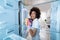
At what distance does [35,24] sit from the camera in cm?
70

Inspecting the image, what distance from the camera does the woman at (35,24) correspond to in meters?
0.70

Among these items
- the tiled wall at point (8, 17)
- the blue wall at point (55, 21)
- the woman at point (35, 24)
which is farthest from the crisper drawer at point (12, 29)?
the blue wall at point (55, 21)

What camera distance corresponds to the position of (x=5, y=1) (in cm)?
70

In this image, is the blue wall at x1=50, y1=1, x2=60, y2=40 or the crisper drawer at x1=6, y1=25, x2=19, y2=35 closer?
the blue wall at x1=50, y1=1, x2=60, y2=40

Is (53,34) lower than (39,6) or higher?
lower

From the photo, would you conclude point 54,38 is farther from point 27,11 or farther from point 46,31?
point 27,11

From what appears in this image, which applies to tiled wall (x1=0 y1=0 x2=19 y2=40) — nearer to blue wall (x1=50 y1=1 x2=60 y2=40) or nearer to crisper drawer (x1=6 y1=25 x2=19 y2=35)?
crisper drawer (x1=6 y1=25 x2=19 y2=35)

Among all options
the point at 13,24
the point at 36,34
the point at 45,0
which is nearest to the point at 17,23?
the point at 13,24

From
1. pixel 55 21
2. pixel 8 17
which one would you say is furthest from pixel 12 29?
pixel 55 21

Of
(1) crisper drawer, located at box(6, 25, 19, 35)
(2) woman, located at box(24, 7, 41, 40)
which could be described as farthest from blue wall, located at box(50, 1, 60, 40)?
(1) crisper drawer, located at box(6, 25, 19, 35)

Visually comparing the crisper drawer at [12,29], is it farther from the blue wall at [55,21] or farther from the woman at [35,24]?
the blue wall at [55,21]

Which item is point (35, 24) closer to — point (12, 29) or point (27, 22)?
point (27, 22)

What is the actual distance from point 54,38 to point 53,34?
27mm

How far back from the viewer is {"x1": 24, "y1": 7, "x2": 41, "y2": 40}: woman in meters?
0.70
